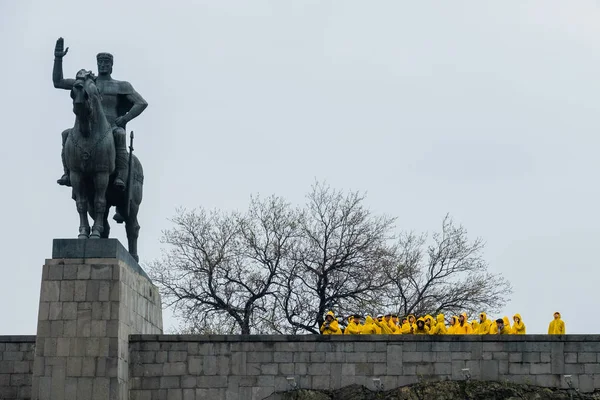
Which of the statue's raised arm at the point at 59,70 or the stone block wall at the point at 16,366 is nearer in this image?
the statue's raised arm at the point at 59,70

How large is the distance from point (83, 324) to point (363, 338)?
5.29 m

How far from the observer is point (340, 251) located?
47.5 m

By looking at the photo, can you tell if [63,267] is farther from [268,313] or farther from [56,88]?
[268,313]

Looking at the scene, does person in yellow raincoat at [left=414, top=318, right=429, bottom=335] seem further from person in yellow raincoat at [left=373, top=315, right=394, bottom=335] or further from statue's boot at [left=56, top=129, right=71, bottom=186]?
statue's boot at [left=56, top=129, right=71, bottom=186]

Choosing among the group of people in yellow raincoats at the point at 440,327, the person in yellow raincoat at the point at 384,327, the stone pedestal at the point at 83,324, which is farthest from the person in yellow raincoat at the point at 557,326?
the stone pedestal at the point at 83,324

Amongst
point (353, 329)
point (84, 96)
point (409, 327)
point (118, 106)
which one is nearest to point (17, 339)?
point (118, 106)

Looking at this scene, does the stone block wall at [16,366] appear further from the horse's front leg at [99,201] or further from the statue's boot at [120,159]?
the statue's boot at [120,159]

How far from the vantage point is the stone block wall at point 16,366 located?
33.4m

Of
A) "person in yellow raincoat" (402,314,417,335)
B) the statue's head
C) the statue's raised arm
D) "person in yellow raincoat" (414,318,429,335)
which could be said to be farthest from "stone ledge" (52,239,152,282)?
"person in yellow raincoat" (414,318,429,335)

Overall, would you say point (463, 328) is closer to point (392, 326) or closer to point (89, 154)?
point (392, 326)

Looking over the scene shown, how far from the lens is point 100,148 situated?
106 feet

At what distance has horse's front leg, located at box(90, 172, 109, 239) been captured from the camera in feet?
107

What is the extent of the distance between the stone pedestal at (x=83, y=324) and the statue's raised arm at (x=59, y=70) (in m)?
3.04

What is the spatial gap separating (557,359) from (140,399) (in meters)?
7.92
